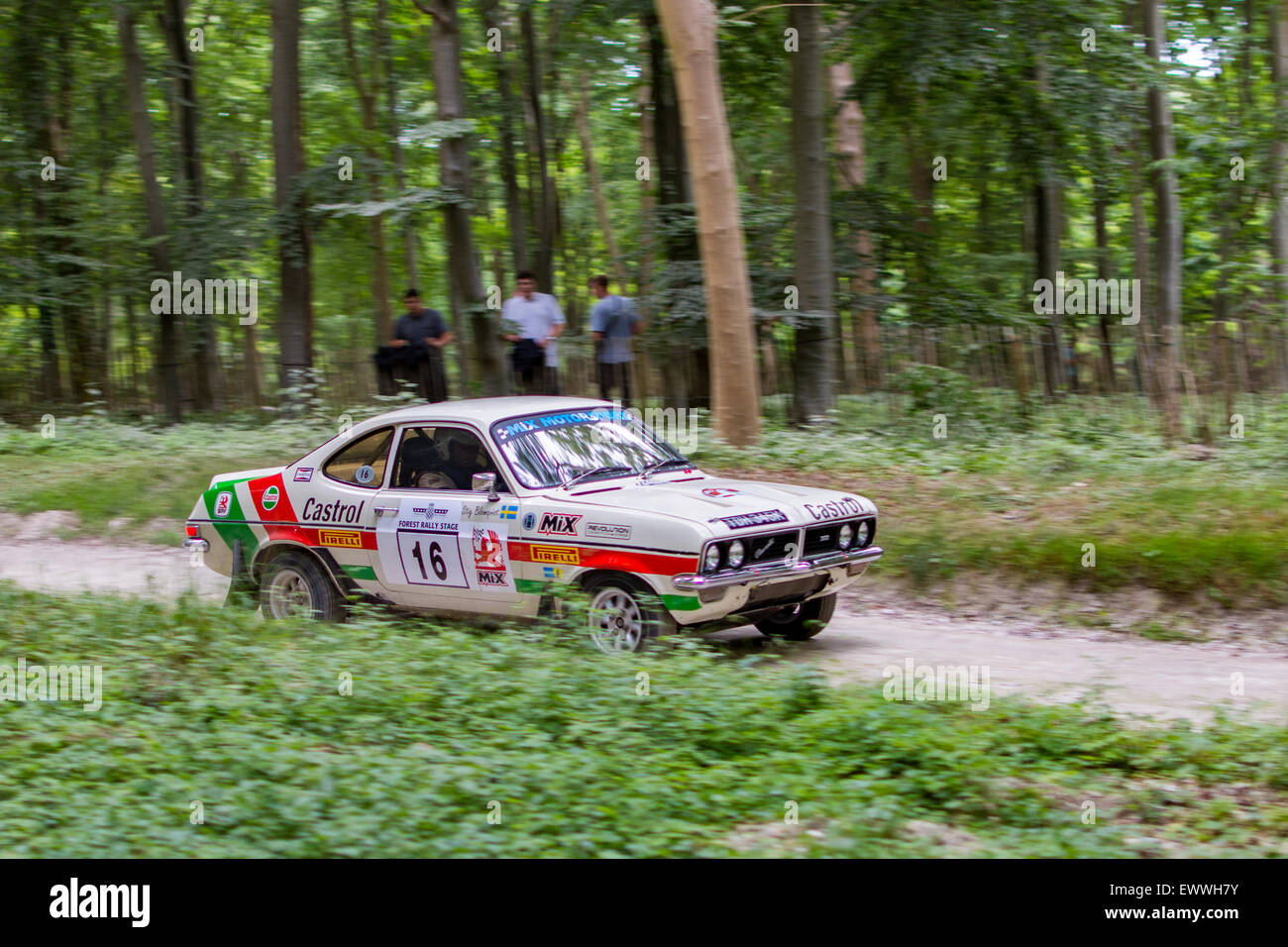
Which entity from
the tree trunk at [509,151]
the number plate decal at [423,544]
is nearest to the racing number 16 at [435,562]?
the number plate decal at [423,544]

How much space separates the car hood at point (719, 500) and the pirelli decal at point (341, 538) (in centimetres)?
167

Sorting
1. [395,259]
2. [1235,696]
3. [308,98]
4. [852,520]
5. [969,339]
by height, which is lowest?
[1235,696]

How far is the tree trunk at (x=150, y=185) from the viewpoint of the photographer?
21.5 meters

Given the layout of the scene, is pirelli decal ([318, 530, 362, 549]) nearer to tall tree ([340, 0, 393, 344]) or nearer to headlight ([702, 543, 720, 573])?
headlight ([702, 543, 720, 573])

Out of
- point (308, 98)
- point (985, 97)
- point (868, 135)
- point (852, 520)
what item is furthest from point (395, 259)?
point (852, 520)

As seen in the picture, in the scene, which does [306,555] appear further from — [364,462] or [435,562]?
[435,562]

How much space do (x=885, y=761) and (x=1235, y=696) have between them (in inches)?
114

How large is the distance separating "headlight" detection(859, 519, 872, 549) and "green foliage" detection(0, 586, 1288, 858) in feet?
4.88

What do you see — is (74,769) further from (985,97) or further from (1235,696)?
(985,97)

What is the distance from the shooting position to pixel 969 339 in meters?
16.6

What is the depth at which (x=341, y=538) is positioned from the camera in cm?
898

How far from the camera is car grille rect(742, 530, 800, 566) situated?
7770 mm

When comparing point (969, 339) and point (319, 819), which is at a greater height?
point (969, 339)


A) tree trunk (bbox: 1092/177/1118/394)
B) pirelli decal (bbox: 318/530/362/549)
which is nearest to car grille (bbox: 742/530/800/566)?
pirelli decal (bbox: 318/530/362/549)
